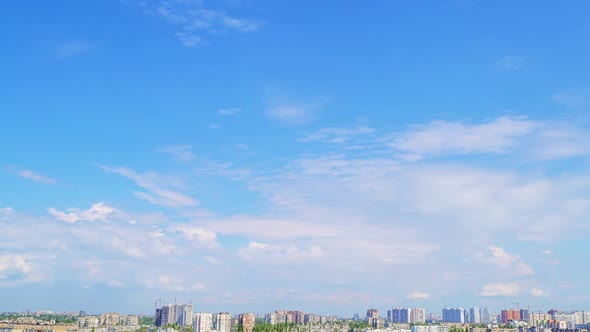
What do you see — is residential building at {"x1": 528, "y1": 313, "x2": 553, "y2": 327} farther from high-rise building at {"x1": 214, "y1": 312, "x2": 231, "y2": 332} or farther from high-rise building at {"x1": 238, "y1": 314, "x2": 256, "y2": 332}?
high-rise building at {"x1": 214, "y1": 312, "x2": 231, "y2": 332}

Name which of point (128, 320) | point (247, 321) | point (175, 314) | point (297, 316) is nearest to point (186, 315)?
point (175, 314)

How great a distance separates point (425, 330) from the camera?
127 m

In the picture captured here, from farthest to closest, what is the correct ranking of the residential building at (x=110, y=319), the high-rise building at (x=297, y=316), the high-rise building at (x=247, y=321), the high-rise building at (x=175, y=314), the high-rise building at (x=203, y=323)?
1. the high-rise building at (x=297, y=316)
2. the residential building at (x=110, y=319)
3. the high-rise building at (x=175, y=314)
4. the high-rise building at (x=247, y=321)
5. the high-rise building at (x=203, y=323)

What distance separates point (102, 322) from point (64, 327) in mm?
58116

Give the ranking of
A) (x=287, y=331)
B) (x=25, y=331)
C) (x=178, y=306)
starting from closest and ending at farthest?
(x=25, y=331) < (x=287, y=331) < (x=178, y=306)

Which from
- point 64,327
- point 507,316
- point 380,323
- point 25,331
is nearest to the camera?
point 25,331

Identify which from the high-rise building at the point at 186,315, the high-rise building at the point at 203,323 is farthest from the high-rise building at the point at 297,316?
the high-rise building at the point at 203,323

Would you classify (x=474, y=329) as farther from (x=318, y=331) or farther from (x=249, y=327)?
(x=249, y=327)

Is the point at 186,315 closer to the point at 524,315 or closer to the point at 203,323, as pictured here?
the point at 203,323

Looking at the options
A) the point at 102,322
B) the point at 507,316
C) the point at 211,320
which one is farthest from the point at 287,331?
the point at 507,316

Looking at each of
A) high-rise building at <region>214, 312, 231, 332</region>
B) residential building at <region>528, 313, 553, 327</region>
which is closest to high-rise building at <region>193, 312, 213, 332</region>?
high-rise building at <region>214, 312, 231, 332</region>

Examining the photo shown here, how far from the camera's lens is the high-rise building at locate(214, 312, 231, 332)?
417 ft

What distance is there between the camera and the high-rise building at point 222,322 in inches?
5005

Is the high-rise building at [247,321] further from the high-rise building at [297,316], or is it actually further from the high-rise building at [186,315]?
the high-rise building at [297,316]
